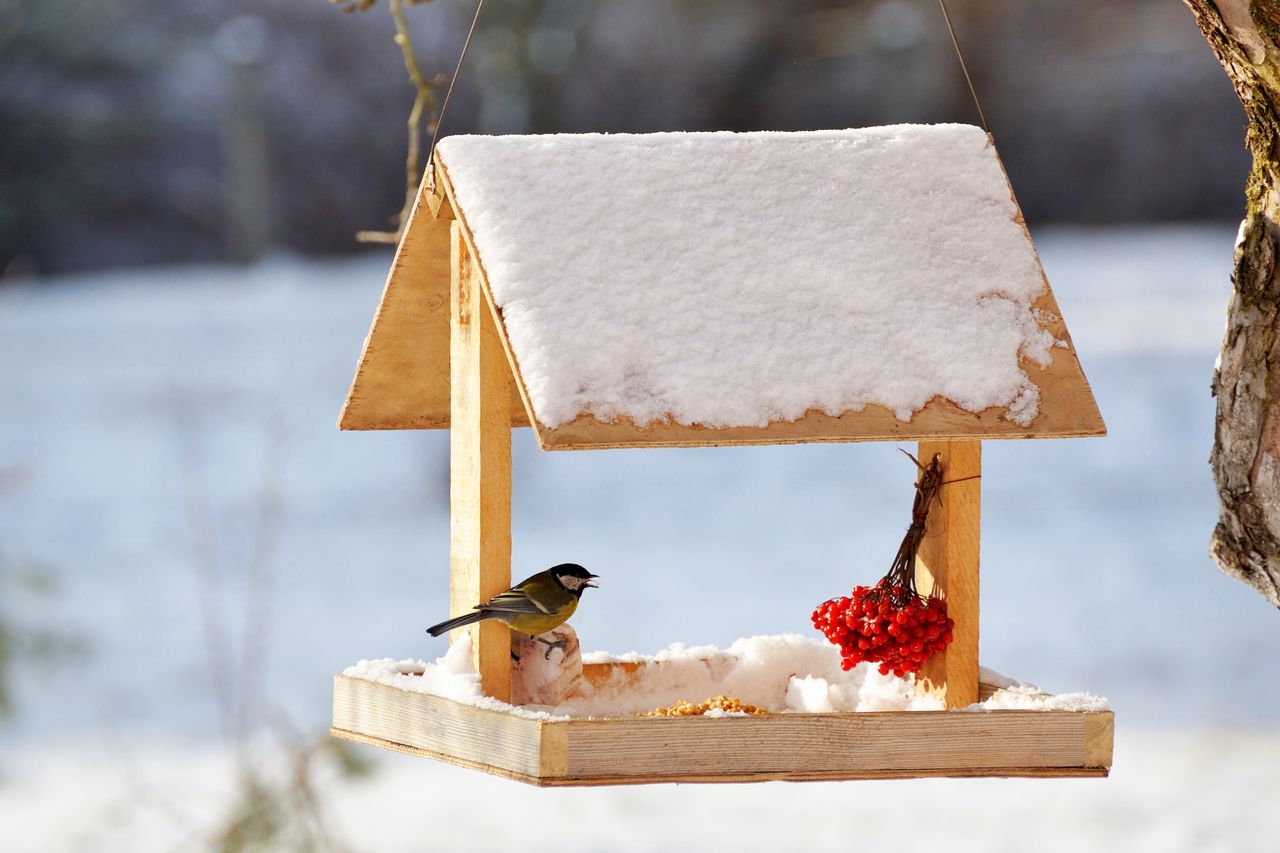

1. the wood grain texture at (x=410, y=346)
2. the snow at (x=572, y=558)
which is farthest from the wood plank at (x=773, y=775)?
the snow at (x=572, y=558)

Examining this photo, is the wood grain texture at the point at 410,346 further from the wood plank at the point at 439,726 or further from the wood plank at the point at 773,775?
the wood plank at the point at 773,775

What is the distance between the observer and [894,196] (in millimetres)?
1770

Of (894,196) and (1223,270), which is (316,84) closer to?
(1223,270)

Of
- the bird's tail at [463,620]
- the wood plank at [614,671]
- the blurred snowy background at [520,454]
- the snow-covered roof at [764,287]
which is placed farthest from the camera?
the blurred snowy background at [520,454]

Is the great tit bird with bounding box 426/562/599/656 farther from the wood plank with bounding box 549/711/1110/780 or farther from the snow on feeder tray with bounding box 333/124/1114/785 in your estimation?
the wood plank with bounding box 549/711/1110/780

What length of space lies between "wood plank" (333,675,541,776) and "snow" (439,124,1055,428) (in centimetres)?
35

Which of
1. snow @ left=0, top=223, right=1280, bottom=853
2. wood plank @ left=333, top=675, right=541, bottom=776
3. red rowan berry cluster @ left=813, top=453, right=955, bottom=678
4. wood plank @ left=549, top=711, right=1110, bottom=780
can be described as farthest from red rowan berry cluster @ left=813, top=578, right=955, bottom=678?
snow @ left=0, top=223, right=1280, bottom=853

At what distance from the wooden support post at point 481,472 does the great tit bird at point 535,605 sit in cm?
3

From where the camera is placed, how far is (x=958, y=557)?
1.89 m

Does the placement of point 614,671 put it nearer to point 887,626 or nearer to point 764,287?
point 887,626

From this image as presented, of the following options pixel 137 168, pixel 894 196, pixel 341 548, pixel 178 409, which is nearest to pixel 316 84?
pixel 137 168

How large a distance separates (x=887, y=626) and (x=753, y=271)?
19.2 inches

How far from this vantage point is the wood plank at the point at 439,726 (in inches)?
61.8

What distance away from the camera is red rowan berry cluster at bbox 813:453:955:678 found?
187 centimetres
